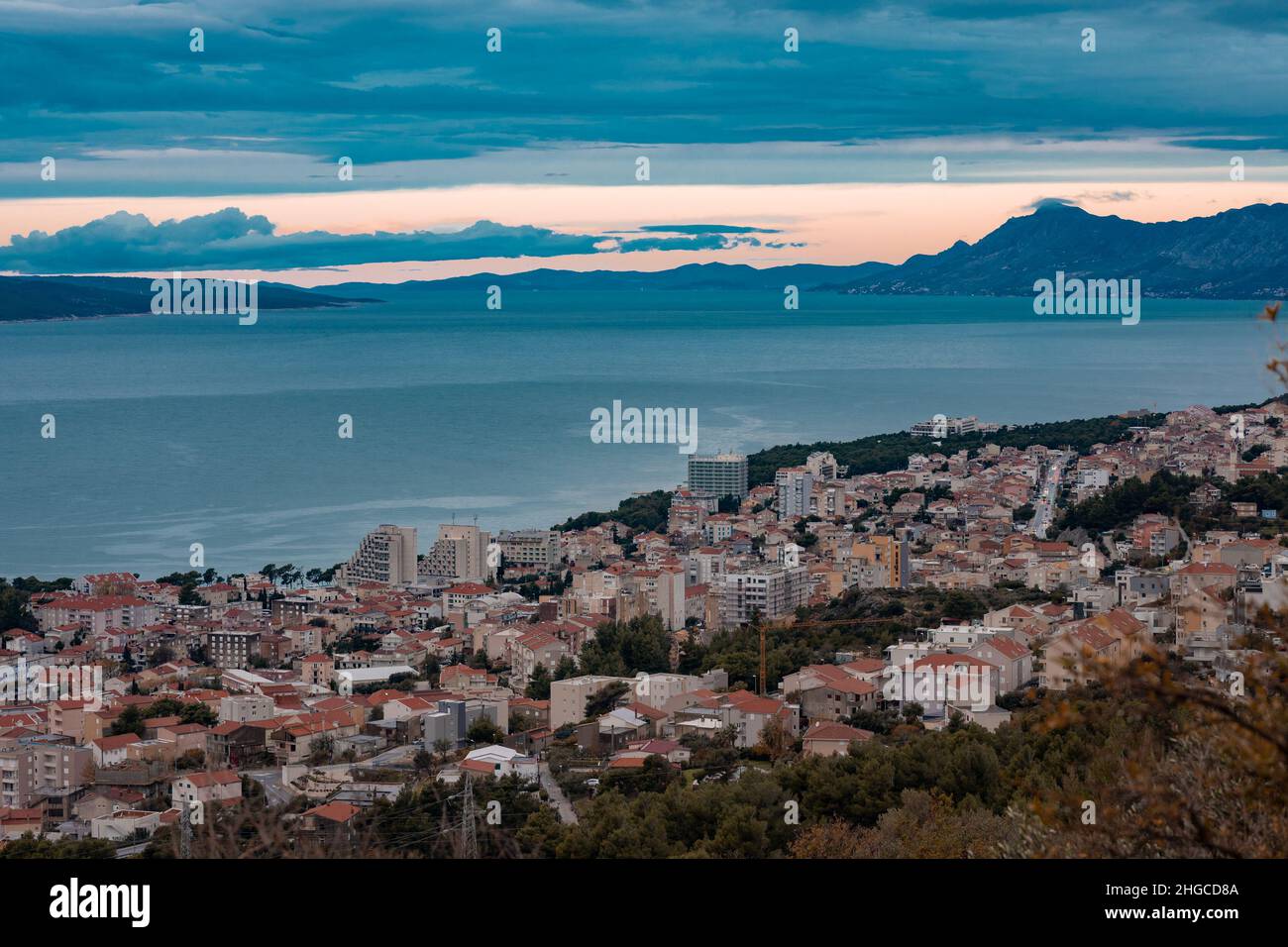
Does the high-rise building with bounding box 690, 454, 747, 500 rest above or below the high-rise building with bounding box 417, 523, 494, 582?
above

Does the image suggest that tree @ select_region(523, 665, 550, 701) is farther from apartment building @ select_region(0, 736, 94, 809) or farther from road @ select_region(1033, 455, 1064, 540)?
road @ select_region(1033, 455, 1064, 540)

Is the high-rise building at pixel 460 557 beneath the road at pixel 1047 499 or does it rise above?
beneath

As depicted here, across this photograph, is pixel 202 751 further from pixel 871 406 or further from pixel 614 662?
pixel 871 406

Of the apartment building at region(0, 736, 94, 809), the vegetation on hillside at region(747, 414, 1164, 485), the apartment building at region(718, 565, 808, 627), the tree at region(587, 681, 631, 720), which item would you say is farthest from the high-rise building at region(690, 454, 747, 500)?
the apartment building at region(0, 736, 94, 809)

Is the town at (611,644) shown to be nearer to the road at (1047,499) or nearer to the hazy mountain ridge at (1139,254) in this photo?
the road at (1047,499)

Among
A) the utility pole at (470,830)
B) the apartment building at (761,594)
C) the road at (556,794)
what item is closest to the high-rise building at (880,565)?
the apartment building at (761,594)

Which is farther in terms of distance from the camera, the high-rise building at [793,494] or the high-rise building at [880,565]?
the high-rise building at [793,494]

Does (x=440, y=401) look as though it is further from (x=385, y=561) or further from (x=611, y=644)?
(x=611, y=644)
